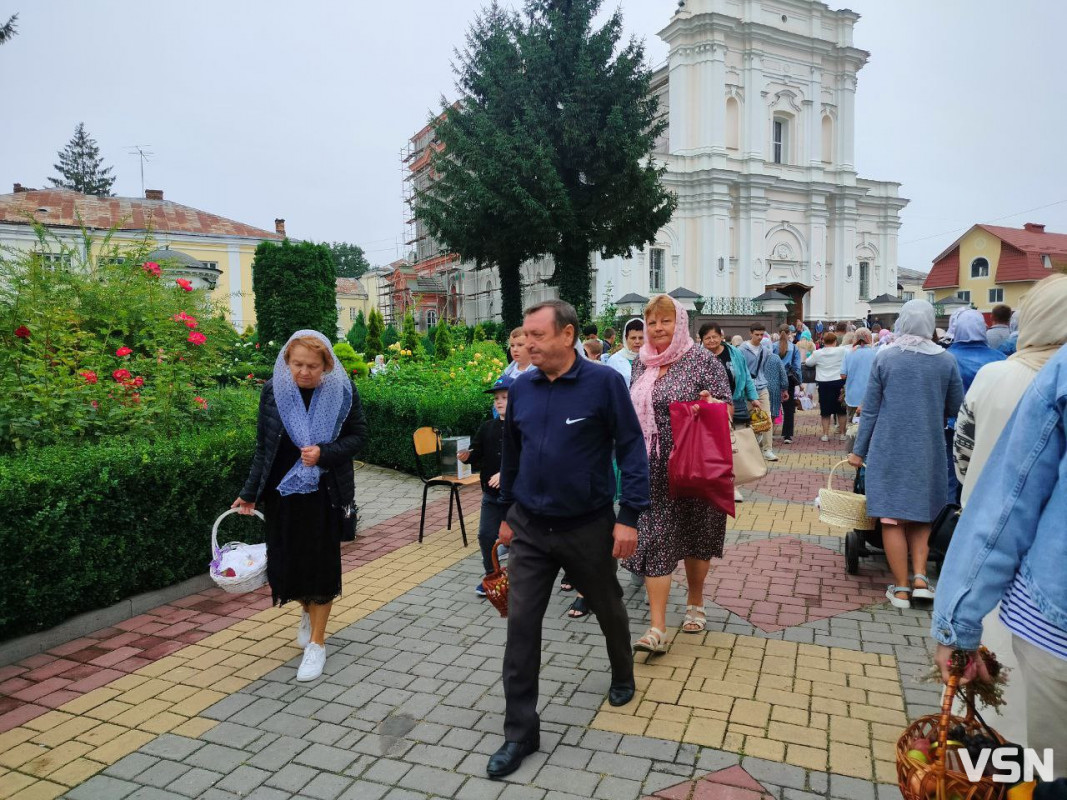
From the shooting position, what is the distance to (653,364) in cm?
434

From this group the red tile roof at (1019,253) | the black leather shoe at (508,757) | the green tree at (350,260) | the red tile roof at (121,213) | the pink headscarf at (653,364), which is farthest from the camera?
the green tree at (350,260)

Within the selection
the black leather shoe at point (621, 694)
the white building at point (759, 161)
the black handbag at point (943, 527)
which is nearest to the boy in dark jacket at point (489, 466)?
the black leather shoe at point (621, 694)

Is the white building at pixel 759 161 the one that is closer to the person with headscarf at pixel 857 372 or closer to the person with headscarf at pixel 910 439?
the person with headscarf at pixel 857 372

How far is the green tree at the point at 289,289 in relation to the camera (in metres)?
15.6

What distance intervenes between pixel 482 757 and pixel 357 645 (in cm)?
156

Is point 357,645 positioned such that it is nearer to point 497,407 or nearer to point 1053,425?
point 497,407

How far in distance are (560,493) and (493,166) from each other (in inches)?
862

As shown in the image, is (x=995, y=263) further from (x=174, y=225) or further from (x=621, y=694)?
(x=621, y=694)

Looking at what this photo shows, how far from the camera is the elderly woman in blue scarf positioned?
403cm

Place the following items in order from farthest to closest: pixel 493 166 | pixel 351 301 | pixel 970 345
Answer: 1. pixel 351 301
2. pixel 493 166
3. pixel 970 345

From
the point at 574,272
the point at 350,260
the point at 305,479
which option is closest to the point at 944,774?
the point at 305,479

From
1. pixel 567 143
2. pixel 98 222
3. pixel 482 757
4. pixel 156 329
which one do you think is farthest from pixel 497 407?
pixel 98 222

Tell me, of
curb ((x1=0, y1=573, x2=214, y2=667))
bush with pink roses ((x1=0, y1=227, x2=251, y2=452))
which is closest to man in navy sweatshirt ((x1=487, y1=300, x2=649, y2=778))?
curb ((x1=0, y1=573, x2=214, y2=667))

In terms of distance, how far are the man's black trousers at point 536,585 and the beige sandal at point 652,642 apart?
0.67m
